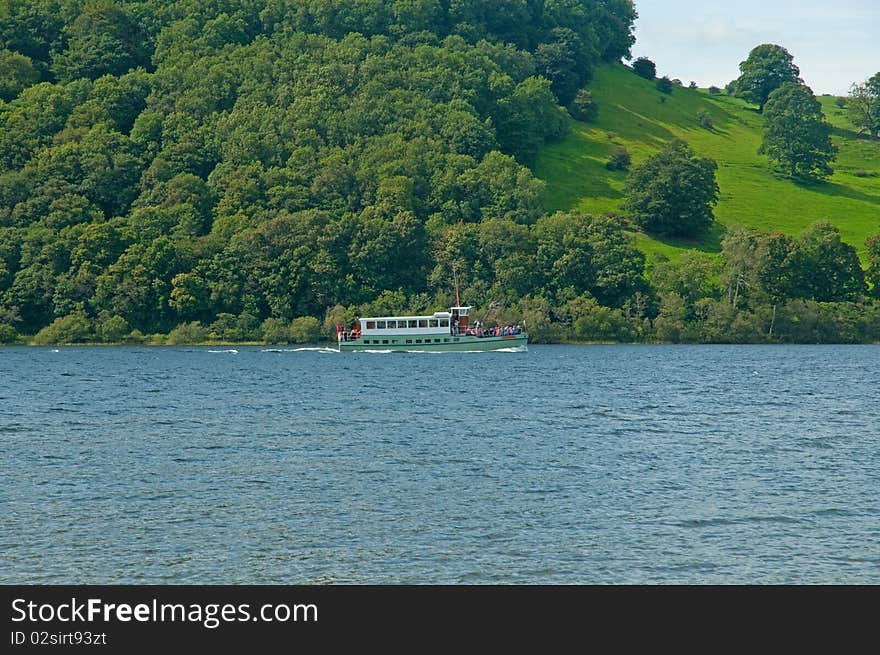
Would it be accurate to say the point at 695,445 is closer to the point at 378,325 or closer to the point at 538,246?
the point at 378,325

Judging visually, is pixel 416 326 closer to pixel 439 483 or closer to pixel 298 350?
pixel 298 350

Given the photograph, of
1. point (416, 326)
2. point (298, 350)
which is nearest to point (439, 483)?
point (298, 350)

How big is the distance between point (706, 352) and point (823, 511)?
10139 centimetres

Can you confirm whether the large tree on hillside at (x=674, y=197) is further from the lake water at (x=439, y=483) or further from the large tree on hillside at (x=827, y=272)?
the lake water at (x=439, y=483)

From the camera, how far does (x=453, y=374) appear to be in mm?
102188

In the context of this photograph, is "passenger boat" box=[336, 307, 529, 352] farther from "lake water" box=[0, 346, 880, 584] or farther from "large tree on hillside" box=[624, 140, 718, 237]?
"large tree on hillside" box=[624, 140, 718, 237]

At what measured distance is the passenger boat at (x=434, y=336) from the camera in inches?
5566

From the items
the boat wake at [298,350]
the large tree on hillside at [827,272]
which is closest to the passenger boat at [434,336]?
the boat wake at [298,350]

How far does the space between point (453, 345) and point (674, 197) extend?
63.2 meters

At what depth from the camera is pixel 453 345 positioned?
465 ft

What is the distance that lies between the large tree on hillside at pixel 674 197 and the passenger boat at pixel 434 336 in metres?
51.5

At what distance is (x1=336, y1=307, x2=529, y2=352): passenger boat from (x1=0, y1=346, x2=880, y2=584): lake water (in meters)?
50.5
